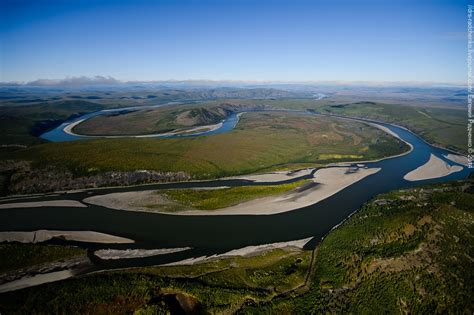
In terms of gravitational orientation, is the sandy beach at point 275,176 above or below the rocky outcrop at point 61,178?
below

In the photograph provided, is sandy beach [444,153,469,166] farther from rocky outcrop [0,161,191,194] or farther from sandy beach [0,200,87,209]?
sandy beach [0,200,87,209]

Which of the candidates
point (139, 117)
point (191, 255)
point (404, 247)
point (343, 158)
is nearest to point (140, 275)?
point (191, 255)

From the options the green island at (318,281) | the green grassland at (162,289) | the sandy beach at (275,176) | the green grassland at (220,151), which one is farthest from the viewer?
the green grassland at (220,151)

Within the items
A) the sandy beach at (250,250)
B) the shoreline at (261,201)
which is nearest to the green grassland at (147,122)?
the shoreline at (261,201)

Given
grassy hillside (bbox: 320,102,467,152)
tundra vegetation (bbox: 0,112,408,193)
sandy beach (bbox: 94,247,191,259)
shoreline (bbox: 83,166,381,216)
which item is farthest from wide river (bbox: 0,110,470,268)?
grassy hillside (bbox: 320,102,467,152)

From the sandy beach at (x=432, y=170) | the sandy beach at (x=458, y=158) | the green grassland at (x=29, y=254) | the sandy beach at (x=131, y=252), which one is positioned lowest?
the sandy beach at (x=131, y=252)

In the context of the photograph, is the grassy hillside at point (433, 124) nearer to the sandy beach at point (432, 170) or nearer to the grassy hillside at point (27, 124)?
the sandy beach at point (432, 170)

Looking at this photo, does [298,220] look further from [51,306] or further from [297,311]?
[51,306]
